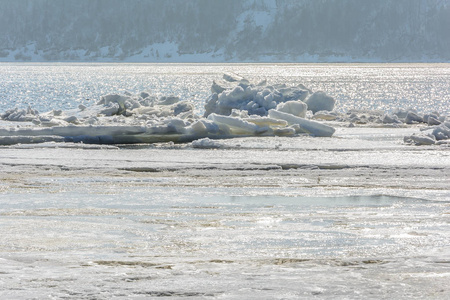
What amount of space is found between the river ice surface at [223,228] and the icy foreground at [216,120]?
2.30m

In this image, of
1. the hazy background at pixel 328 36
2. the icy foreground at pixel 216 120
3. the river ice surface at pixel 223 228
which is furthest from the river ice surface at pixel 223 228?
the hazy background at pixel 328 36

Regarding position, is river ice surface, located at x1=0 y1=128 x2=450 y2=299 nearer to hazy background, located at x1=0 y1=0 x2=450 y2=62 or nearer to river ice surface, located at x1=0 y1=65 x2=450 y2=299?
river ice surface, located at x1=0 y1=65 x2=450 y2=299

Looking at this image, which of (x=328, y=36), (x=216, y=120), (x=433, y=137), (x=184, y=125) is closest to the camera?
(x=433, y=137)

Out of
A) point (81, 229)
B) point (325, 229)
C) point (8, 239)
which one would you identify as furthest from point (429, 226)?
Answer: point (8, 239)

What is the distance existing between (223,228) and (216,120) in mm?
7579

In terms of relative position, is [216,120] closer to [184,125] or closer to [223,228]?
[184,125]

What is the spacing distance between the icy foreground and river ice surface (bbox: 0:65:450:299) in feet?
7.56

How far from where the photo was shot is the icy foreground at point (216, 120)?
432 inches

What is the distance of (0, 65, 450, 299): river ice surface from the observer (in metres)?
3.26

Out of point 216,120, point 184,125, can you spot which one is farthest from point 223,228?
point 216,120

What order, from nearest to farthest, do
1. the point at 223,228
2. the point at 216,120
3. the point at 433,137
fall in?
the point at 223,228 → the point at 433,137 → the point at 216,120

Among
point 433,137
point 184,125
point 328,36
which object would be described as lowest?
point 433,137

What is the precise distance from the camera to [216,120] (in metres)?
12.0

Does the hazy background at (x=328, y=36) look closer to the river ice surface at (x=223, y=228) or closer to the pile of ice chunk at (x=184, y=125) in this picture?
the pile of ice chunk at (x=184, y=125)
